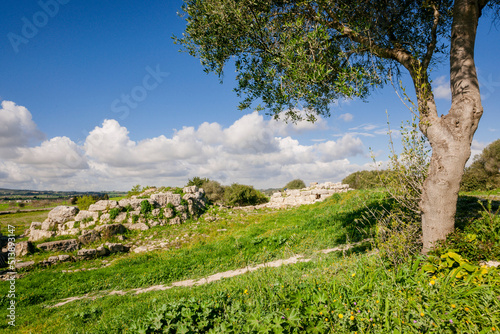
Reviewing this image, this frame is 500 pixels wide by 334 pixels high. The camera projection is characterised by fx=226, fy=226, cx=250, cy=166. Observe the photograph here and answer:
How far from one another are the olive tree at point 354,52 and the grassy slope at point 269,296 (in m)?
2.36

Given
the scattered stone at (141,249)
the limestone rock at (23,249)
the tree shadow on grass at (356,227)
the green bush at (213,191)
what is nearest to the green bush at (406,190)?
the tree shadow on grass at (356,227)

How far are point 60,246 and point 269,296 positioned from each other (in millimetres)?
17050

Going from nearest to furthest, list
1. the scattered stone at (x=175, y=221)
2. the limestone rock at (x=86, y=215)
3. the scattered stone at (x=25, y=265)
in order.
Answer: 1. the scattered stone at (x=25, y=265)
2. the limestone rock at (x=86, y=215)
3. the scattered stone at (x=175, y=221)

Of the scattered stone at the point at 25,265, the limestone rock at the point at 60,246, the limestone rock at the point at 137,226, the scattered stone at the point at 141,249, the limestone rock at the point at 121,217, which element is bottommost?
the scattered stone at the point at 141,249

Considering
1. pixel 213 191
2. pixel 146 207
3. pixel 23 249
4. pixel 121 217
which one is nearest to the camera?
pixel 23 249

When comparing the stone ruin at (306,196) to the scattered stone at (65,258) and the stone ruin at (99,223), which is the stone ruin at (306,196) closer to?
the stone ruin at (99,223)

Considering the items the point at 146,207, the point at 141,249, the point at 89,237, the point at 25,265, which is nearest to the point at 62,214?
the point at 89,237

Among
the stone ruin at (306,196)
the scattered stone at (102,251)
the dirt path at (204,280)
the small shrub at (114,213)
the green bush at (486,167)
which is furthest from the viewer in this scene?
the green bush at (486,167)

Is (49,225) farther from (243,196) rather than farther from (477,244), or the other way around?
(243,196)

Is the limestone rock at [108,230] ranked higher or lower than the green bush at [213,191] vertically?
lower

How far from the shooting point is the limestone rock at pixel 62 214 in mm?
18781

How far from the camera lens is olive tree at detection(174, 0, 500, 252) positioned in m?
5.30

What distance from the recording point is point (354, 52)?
24.6 feet

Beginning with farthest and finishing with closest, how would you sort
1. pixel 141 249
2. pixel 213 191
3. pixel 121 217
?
pixel 213 191
pixel 121 217
pixel 141 249
